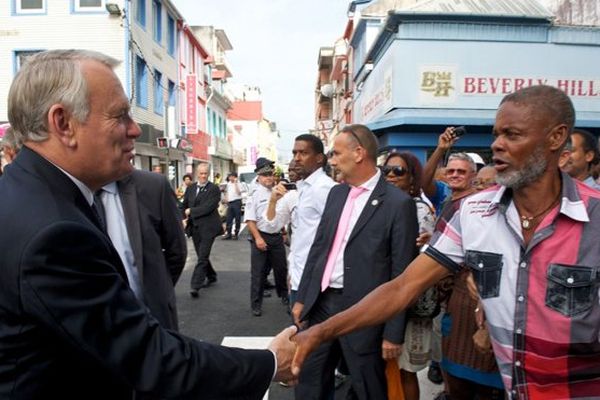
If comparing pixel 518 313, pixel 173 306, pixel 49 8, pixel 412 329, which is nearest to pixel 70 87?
pixel 518 313

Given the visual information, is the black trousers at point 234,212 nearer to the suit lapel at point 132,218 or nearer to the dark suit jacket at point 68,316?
the suit lapel at point 132,218

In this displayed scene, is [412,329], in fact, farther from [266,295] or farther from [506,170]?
[266,295]

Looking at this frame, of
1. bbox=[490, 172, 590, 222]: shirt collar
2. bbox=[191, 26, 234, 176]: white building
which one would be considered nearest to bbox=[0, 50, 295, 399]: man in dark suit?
bbox=[490, 172, 590, 222]: shirt collar

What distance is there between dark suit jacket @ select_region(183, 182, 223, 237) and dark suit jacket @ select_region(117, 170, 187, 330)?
413 centimetres

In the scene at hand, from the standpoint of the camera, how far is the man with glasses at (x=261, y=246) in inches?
247

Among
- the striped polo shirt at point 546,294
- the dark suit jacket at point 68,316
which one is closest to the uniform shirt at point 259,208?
the striped polo shirt at point 546,294

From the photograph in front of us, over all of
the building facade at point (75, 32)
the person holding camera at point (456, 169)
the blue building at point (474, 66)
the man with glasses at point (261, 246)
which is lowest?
the man with glasses at point (261, 246)

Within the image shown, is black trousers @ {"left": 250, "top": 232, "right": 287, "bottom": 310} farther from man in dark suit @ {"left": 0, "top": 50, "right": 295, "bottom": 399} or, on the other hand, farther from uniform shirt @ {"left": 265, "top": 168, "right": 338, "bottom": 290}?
man in dark suit @ {"left": 0, "top": 50, "right": 295, "bottom": 399}

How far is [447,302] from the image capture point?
3316 millimetres

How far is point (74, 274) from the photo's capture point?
4.20 ft

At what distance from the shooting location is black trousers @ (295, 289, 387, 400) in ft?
9.93

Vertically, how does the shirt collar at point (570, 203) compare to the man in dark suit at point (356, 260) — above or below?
above

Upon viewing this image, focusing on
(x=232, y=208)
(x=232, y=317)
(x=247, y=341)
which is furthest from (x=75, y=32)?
(x=247, y=341)

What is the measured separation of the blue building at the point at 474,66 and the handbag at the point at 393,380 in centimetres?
945
